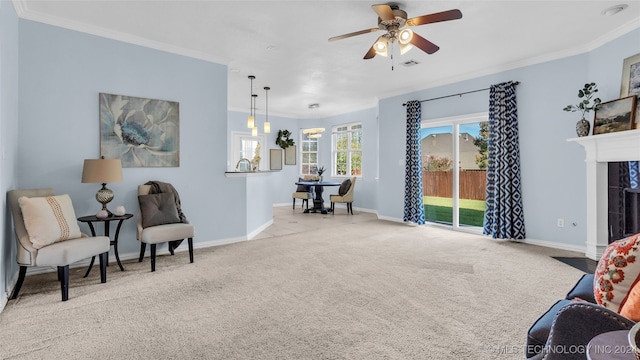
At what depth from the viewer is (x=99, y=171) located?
342cm

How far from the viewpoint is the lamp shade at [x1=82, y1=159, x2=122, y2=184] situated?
339 cm

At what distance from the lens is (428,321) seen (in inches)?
94.6

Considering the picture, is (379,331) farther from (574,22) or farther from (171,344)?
(574,22)

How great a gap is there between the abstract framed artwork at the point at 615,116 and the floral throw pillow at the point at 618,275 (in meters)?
3.15

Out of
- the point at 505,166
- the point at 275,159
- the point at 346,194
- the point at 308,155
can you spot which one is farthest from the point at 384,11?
the point at 308,155

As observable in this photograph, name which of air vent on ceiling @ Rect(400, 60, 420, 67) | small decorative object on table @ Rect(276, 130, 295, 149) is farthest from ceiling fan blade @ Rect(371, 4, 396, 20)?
small decorative object on table @ Rect(276, 130, 295, 149)

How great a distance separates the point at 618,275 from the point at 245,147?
28.1ft

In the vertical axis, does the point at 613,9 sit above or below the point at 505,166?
above

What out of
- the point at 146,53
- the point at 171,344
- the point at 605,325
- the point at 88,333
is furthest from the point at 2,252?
the point at 605,325

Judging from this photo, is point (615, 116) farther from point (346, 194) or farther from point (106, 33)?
point (106, 33)

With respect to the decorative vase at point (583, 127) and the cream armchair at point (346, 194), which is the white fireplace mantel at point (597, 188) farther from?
the cream armchair at point (346, 194)

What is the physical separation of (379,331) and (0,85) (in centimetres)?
352

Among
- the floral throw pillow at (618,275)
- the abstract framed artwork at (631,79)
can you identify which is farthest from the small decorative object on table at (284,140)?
the floral throw pillow at (618,275)

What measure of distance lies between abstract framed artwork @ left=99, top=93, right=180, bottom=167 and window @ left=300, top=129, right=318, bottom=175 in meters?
5.76
